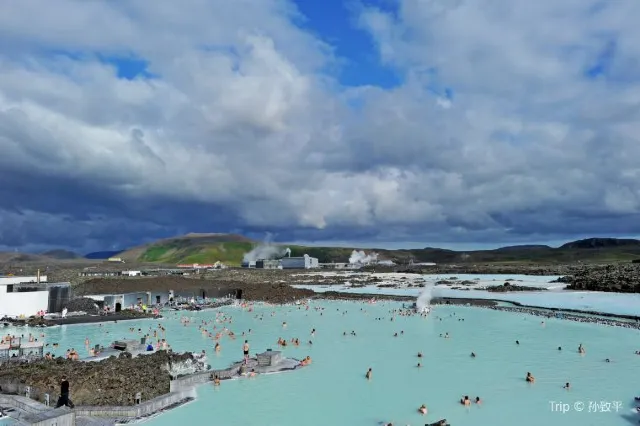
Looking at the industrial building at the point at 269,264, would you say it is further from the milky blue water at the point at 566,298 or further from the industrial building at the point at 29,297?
the industrial building at the point at 29,297

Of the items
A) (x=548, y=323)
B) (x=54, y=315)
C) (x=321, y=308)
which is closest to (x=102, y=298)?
(x=54, y=315)

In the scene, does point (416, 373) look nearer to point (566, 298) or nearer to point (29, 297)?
point (29, 297)

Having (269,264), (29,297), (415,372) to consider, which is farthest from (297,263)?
(415,372)

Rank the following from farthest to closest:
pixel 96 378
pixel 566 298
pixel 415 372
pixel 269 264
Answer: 1. pixel 269 264
2. pixel 566 298
3. pixel 415 372
4. pixel 96 378

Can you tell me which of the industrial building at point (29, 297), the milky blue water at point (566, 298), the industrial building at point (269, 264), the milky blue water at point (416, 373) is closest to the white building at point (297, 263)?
the industrial building at point (269, 264)

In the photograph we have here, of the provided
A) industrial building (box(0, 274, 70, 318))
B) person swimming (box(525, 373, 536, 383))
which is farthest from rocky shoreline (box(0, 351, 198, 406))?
industrial building (box(0, 274, 70, 318))

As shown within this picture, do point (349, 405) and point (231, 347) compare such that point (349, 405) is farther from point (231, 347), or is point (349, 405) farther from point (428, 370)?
point (231, 347)
